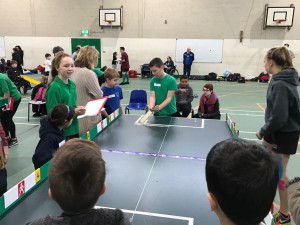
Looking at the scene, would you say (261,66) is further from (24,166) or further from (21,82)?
(24,166)

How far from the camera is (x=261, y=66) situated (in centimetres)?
1608

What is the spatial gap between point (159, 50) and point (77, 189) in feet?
53.4

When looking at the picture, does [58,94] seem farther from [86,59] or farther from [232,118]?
[232,118]

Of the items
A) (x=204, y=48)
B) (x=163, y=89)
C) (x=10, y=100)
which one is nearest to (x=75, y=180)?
(x=163, y=89)

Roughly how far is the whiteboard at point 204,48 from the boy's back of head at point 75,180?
15916 mm

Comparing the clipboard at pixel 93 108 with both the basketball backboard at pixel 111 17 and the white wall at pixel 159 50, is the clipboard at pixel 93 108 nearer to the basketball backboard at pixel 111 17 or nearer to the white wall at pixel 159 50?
the white wall at pixel 159 50

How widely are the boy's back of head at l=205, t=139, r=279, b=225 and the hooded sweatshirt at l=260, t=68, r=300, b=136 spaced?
6.10 ft

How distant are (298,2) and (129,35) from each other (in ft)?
30.2

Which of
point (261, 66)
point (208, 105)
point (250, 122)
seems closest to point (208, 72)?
point (261, 66)

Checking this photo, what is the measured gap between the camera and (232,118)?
786 centimetres

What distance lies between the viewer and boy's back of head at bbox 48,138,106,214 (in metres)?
1.11

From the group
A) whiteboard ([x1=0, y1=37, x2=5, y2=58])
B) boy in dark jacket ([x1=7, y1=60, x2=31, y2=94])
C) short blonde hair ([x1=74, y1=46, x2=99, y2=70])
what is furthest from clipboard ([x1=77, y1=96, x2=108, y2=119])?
whiteboard ([x1=0, y1=37, x2=5, y2=58])

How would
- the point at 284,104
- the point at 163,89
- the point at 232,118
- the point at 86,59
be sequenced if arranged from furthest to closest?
the point at 232,118 → the point at 163,89 → the point at 86,59 → the point at 284,104

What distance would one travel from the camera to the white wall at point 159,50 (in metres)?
15.9
